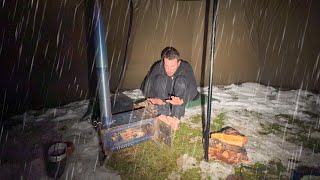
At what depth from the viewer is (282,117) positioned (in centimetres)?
539

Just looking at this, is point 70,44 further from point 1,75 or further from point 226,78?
point 226,78

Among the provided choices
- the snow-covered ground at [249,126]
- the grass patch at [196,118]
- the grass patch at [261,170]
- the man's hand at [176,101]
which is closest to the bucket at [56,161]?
the snow-covered ground at [249,126]

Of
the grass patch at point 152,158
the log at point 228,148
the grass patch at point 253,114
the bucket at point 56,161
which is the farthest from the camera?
the grass patch at point 253,114

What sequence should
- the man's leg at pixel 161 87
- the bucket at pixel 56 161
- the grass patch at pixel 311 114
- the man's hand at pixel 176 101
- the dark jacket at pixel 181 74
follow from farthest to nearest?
the grass patch at pixel 311 114 → the dark jacket at pixel 181 74 → the man's leg at pixel 161 87 → the man's hand at pixel 176 101 → the bucket at pixel 56 161

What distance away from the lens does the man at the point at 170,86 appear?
4.68 m

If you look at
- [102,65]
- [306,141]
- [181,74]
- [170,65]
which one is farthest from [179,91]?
[306,141]

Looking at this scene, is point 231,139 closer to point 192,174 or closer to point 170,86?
point 192,174

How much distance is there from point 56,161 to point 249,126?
3.59 metres

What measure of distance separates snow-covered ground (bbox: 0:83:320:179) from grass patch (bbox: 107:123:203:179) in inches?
9.2

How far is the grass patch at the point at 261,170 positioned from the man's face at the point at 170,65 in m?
2.09

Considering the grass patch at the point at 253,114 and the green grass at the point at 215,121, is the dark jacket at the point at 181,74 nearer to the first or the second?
the green grass at the point at 215,121

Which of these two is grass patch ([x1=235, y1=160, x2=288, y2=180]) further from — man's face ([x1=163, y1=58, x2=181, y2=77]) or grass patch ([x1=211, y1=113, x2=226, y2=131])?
man's face ([x1=163, y1=58, x2=181, y2=77])

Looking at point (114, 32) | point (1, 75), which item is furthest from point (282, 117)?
point (1, 75)

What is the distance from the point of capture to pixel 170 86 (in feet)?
16.4
